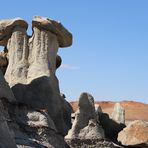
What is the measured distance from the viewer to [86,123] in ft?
Answer: 37.6

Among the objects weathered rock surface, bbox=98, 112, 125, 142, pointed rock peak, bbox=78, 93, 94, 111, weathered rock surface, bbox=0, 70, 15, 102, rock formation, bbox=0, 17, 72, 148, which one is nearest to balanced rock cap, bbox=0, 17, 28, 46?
rock formation, bbox=0, 17, 72, 148

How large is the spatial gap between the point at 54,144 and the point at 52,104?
4012 millimetres

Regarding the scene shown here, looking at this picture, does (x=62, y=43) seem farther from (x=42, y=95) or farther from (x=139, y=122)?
(x=139, y=122)

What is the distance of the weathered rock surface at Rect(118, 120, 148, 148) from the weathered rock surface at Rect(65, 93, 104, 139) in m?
1.37

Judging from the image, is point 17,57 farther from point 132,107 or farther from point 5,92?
point 132,107

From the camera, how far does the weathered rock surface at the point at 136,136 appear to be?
40.6 feet

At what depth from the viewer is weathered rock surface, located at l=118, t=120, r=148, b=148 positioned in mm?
12383

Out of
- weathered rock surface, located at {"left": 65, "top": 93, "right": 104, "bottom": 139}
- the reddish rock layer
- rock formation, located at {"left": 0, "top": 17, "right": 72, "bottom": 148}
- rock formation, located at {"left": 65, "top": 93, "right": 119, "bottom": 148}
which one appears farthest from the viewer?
the reddish rock layer

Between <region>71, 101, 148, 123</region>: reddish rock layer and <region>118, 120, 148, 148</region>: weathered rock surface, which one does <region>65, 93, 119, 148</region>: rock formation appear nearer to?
<region>118, 120, 148, 148</region>: weathered rock surface

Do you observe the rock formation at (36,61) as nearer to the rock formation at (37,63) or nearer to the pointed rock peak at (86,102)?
the rock formation at (37,63)

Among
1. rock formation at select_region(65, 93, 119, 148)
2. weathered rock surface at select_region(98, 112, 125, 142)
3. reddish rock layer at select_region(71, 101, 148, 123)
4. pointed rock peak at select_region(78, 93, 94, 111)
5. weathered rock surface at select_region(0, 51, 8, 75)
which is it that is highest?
weathered rock surface at select_region(0, 51, 8, 75)

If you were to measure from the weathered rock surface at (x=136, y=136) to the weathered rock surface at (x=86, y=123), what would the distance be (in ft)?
4.48

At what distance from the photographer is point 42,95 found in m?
12.9

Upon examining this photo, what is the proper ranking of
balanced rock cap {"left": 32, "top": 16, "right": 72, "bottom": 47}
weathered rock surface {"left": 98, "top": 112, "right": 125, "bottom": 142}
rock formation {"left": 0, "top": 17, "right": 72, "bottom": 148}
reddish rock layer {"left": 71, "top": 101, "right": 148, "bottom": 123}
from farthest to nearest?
reddish rock layer {"left": 71, "top": 101, "right": 148, "bottom": 123}, weathered rock surface {"left": 98, "top": 112, "right": 125, "bottom": 142}, balanced rock cap {"left": 32, "top": 16, "right": 72, "bottom": 47}, rock formation {"left": 0, "top": 17, "right": 72, "bottom": 148}
